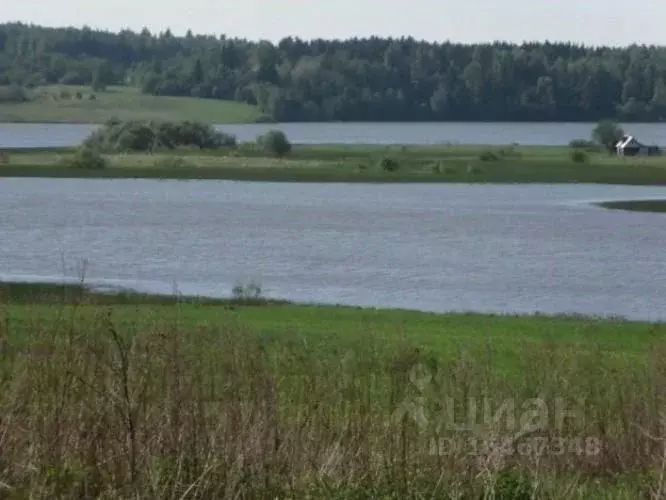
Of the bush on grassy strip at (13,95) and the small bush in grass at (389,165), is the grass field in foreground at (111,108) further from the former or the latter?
the small bush in grass at (389,165)

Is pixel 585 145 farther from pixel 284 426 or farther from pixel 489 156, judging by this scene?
pixel 284 426

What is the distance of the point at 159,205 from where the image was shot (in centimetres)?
6550

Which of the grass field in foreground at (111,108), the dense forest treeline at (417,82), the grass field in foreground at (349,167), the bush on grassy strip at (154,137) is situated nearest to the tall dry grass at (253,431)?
the grass field in foreground at (349,167)

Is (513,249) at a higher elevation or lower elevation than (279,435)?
lower

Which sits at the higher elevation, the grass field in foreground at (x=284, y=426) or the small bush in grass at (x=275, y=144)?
the grass field in foreground at (x=284, y=426)

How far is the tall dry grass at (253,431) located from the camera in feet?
29.1

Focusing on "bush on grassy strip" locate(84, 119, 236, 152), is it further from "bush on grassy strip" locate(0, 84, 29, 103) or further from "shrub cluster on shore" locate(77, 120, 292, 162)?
"bush on grassy strip" locate(0, 84, 29, 103)

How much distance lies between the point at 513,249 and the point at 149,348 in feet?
132

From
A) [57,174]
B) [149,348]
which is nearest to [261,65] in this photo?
[57,174]

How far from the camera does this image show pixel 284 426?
945 cm

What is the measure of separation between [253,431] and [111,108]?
142390 mm

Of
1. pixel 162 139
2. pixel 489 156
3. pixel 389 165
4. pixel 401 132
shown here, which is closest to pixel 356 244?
pixel 389 165

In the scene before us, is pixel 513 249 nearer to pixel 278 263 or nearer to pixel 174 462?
pixel 278 263

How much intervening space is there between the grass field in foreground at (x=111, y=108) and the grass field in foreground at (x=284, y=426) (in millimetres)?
126387
